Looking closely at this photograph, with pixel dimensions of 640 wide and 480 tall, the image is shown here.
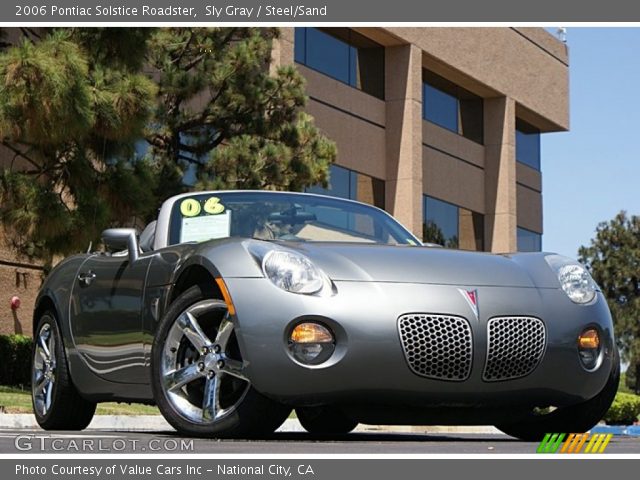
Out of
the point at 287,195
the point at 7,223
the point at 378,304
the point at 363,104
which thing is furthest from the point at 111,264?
the point at 363,104

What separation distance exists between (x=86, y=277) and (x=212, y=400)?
196 cm

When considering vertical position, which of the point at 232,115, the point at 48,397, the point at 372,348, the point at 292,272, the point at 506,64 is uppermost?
the point at 506,64

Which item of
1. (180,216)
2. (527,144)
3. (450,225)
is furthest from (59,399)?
(527,144)

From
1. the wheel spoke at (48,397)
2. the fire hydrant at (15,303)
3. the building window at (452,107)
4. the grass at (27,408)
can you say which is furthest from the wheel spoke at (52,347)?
the building window at (452,107)

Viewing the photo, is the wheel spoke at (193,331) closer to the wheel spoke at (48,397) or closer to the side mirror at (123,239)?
the side mirror at (123,239)

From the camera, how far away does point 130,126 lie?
16203 mm

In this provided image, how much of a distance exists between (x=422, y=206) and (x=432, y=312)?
30.9 m

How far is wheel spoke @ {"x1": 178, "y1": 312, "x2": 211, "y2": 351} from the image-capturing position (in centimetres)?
625

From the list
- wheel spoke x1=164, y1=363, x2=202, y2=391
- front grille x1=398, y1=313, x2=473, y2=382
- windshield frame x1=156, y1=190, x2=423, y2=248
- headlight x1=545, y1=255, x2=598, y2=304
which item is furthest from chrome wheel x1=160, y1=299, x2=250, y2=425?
headlight x1=545, y1=255, x2=598, y2=304

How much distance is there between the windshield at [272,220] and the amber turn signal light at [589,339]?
1.46 m

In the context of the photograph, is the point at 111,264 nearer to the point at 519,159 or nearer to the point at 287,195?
the point at 287,195

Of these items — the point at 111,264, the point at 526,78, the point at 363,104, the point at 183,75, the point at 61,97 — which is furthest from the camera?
the point at 526,78

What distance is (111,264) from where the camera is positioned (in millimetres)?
7605

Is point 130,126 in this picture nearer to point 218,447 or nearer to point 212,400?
point 212,400
